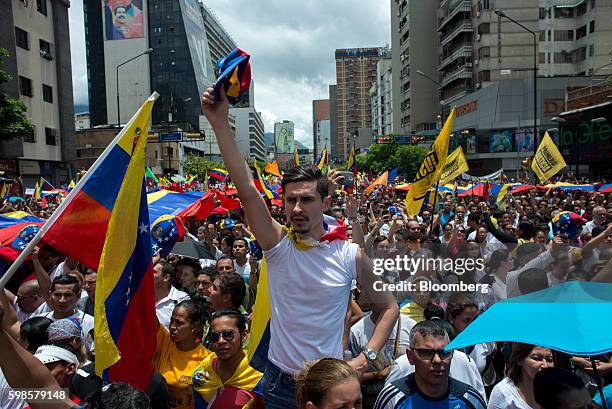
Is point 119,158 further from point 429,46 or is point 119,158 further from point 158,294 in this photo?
point 429,46

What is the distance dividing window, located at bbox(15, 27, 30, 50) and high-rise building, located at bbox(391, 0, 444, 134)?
5591 centimetres

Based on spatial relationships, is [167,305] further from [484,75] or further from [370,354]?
[484,75]

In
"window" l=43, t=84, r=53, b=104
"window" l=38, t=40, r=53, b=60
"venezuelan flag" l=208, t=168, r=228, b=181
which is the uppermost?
"window" l=38, t=40, r=53, b=60

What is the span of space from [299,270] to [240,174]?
1.84 feet

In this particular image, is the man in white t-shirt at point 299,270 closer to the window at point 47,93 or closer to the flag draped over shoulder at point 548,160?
the flag draped over shoulder at point 548,160

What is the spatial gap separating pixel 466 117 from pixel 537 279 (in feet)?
183

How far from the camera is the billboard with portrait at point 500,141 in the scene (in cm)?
5088

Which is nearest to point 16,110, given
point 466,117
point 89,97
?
point 466,117

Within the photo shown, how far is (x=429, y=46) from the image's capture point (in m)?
79.0

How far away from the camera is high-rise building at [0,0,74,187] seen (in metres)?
30.4

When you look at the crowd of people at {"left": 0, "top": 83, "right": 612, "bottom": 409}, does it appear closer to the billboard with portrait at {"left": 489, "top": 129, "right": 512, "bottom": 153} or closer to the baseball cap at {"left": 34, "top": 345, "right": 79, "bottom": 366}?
the baseball cap at {"left": 34, "top": 345, "right": 79, "bottom": 366}

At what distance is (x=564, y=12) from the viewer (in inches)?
2200

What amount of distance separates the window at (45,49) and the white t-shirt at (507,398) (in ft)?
122

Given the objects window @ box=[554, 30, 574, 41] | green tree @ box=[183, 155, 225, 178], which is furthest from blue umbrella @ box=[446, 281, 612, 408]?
green tree @ box=[183, 155, 225, 178]
